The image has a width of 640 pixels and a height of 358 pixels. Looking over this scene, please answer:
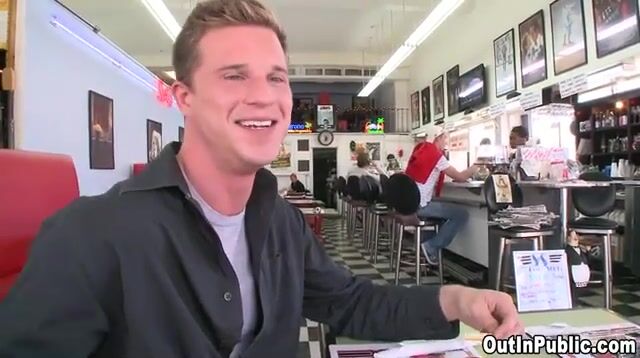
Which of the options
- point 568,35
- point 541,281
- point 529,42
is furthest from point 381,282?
point 529,42

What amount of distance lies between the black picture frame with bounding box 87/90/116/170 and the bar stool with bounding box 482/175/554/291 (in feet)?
9.52

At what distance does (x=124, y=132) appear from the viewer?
420 cm

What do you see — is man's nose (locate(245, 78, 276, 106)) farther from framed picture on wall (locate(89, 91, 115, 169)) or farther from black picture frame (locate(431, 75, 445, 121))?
black picture frame (locate(431, 75, 445, 121))

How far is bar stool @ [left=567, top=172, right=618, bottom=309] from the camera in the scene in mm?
3090

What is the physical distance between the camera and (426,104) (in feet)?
36.3

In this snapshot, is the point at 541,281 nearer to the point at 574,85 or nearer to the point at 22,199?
the point at 22,199

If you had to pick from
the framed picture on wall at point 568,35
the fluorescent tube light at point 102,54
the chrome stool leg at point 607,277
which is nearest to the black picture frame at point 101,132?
the fluorescent tube light at point 102,54

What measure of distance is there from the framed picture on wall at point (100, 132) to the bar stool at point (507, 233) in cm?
290

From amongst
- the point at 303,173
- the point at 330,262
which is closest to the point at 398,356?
the point at 330,262

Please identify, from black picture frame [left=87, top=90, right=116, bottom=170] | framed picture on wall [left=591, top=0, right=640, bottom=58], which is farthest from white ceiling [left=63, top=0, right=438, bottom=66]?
black picture frame [left=87, top=90, right=116, bottom=170]

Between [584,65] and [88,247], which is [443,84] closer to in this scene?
[584,65]

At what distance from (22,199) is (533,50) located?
6.67 m

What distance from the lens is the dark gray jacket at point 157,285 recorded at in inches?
23.5

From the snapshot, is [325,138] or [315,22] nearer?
[315,22]
